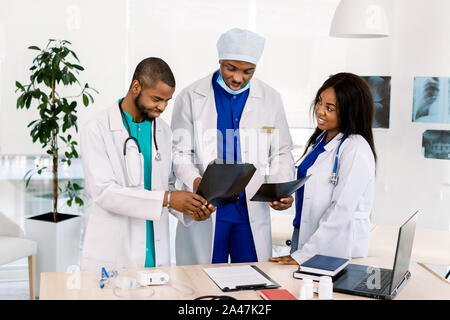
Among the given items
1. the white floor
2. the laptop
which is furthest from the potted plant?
the laptop

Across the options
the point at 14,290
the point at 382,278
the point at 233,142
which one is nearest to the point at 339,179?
the point at 382,278

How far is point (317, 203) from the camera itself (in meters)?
2.14

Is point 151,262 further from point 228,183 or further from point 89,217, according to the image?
point 228,183

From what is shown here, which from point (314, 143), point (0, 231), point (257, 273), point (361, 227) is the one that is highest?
point (314, 143)

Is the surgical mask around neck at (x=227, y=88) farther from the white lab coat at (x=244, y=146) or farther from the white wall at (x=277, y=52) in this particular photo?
the white wall at (x=277, y=52)

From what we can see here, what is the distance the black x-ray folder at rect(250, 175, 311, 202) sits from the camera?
196cm

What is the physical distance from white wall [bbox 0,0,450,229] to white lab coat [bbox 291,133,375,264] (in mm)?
2208

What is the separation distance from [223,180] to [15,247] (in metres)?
1.99

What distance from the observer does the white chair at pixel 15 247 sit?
123 inches

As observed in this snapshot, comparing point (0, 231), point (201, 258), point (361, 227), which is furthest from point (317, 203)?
point (0, 231)

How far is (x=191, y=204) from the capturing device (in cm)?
197

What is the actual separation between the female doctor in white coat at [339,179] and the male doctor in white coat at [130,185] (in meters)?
0.49
